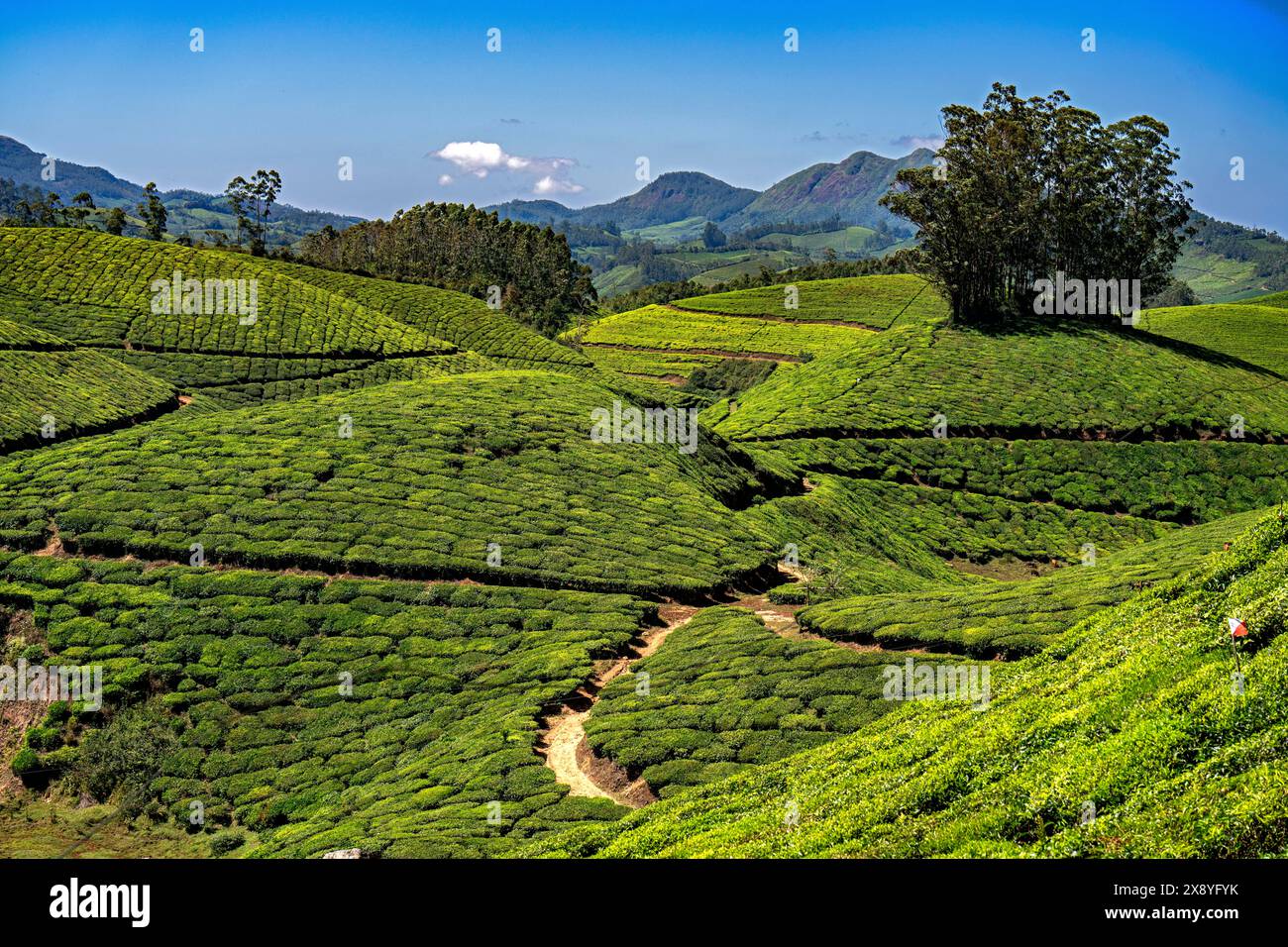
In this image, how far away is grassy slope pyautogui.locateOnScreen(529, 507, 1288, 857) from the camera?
36.4 ft

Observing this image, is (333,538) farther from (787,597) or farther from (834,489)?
(834,489)

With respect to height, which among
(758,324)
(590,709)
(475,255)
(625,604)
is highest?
(475,255)

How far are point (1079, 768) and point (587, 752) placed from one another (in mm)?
16713

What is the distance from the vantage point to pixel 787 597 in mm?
40156

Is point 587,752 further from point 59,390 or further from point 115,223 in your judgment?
point 115,223

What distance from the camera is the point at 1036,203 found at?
101 meters

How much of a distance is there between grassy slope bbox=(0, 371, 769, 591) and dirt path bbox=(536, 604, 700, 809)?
7076 mm

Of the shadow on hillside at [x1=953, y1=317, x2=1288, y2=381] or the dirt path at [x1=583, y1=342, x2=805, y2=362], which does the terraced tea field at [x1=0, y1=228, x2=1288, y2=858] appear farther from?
the dirt path at [x1=583, y1=342, x2=805, y2=362]

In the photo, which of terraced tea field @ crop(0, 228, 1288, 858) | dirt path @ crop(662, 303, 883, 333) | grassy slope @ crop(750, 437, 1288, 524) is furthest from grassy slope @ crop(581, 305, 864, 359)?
A: grassy slope @ crop(750, 437, 1288, 524)

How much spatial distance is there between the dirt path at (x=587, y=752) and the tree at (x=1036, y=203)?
7880 centimetres

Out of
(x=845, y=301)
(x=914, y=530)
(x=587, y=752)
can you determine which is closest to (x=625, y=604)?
(x=587, y=752)

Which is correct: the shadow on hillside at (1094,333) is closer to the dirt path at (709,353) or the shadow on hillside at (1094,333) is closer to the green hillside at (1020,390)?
the green hillside at (1020,390)
